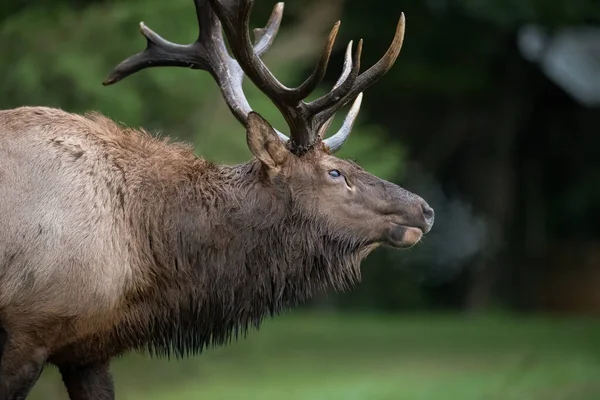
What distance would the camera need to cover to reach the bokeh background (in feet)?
35.3

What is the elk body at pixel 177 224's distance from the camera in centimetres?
590

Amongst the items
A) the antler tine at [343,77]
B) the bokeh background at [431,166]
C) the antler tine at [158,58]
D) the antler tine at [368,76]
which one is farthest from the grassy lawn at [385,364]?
the antler tine at [368,76]

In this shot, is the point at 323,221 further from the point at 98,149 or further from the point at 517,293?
the point at 517,293

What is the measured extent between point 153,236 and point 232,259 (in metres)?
0.43

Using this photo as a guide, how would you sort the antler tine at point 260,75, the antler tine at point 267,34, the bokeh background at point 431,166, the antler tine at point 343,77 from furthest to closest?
the bokeh background at point 431,166
the antler tine at point 267,34
the antler tine at point 343,77
the antler tine at point 260,75

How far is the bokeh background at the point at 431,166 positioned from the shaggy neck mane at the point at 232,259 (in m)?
3.65

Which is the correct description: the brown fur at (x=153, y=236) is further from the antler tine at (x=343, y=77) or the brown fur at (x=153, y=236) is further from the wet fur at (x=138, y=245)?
the antler tine at (x=343, y=77)

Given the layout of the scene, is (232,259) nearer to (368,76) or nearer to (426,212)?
(426,212)

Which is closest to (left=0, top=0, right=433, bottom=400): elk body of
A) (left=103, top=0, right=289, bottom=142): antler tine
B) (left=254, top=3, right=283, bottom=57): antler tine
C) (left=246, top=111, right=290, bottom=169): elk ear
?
(left=246, top=111, right=290, bottom=169): elk ear

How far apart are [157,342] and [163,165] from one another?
2.98ft

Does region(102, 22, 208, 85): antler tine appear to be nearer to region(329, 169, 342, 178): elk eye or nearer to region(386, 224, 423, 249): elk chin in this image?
region(329, 169, 342, 178): elk eye

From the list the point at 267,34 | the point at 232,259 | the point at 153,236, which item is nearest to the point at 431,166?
the point at 267,34

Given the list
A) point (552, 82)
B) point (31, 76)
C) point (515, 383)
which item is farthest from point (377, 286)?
point (31, 76)

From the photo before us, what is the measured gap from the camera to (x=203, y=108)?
12539 millimetres
